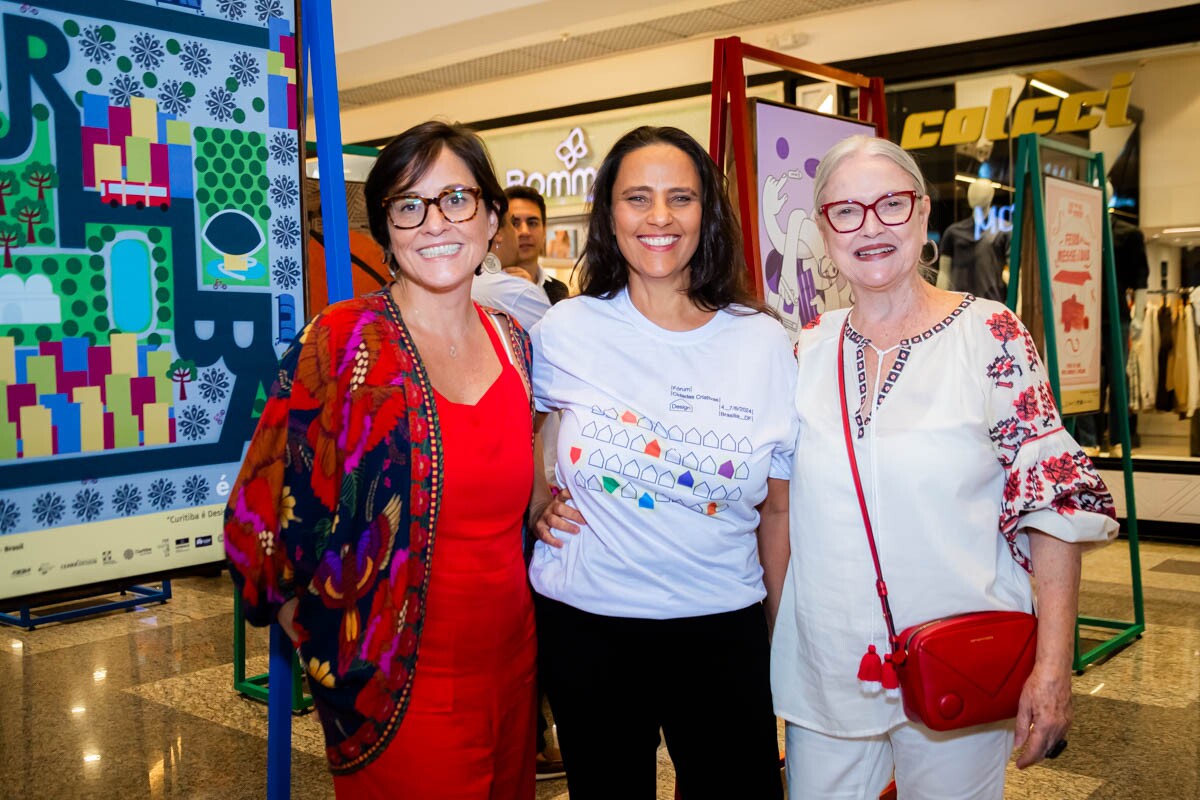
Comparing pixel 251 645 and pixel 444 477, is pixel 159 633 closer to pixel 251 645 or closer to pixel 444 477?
pixel 251 645

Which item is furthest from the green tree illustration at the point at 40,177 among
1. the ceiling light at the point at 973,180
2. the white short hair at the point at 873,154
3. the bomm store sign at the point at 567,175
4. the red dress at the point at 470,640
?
the bomm store sign at the point at 567,175

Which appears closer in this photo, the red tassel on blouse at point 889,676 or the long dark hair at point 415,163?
the red tassel on blouse at point 889,676

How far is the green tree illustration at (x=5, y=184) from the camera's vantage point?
156cm

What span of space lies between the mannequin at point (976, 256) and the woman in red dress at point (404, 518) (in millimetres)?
6912

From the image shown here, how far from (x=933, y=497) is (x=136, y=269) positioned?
1.43 metres

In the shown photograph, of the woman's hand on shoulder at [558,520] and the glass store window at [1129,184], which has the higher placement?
the glass store window at [1129,184]

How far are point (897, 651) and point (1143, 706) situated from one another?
299 cm

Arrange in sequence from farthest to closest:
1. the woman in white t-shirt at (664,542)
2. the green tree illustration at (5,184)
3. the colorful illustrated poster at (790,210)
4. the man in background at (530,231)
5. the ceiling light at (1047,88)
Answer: the ceiling light at (1047,88) < the man in background at (530,231) < the colorful illustrated poster at (790,210) < the woman in white t-shirt at (664,542) < the green tree illustration at (5,184)

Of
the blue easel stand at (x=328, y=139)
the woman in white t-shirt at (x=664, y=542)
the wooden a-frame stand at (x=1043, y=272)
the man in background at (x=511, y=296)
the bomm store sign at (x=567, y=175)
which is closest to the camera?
the woman in white t-shirt at (x=664, y=542)

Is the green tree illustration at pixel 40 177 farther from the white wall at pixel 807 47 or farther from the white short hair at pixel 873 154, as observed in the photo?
the white wall at pixel 807 47

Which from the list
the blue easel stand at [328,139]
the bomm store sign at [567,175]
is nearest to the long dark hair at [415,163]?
the blue easel stand at [328,139]

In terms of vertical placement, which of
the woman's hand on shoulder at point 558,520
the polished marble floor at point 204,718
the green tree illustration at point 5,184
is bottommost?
the polished marble floor at point 204,718

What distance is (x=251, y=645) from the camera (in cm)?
499

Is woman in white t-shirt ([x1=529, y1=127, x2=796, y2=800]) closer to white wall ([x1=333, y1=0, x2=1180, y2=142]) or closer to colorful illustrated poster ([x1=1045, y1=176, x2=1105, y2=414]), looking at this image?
colorful illustrated poster ([x1=1045, y1=176, x2=1105, y2=414])
